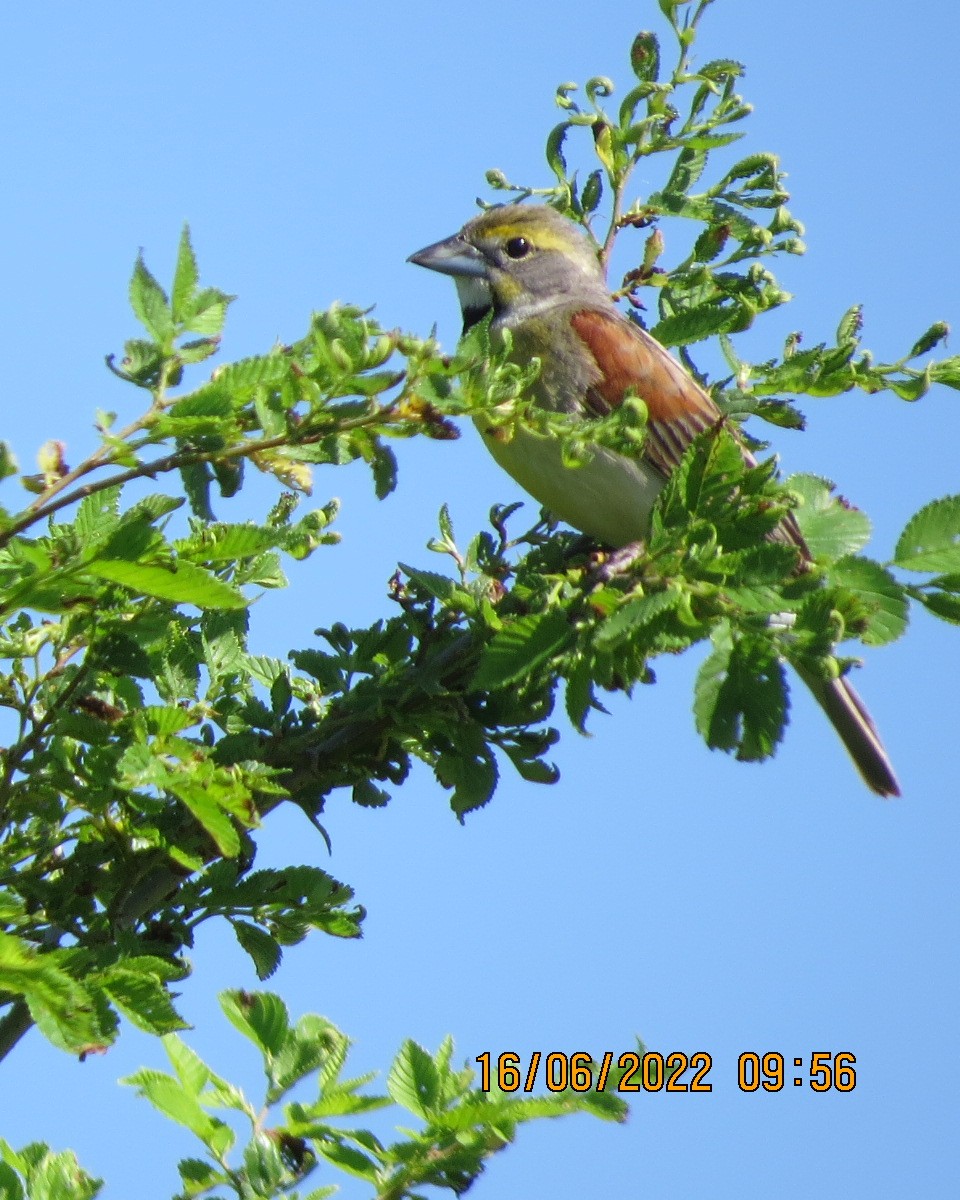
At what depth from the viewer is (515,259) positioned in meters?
5.62

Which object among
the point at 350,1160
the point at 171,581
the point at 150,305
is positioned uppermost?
the point at 150,305

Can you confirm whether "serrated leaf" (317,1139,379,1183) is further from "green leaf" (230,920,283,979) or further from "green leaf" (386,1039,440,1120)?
"green leaf" (230,920,283,979)

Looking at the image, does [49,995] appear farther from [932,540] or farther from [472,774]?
[932,540]

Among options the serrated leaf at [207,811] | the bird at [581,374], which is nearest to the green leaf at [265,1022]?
the serrated leaf at [207,811]

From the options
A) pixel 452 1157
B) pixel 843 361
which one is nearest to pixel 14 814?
pixel 452 1157

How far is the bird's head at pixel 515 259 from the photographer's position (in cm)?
549

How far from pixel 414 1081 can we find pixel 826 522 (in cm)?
122

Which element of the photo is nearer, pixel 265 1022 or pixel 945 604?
pixel 265 1022

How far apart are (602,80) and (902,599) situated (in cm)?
194

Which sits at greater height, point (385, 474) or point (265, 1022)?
point (385, 474)

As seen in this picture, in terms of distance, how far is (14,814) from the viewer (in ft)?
9.52

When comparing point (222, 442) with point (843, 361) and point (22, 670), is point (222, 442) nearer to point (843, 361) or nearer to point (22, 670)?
point (22, 670)

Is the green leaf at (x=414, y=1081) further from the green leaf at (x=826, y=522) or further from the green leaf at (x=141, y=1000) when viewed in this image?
the green leaf at (x=826, y=522)

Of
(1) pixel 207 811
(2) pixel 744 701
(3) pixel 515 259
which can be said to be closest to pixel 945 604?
(2) pixel 744 701
